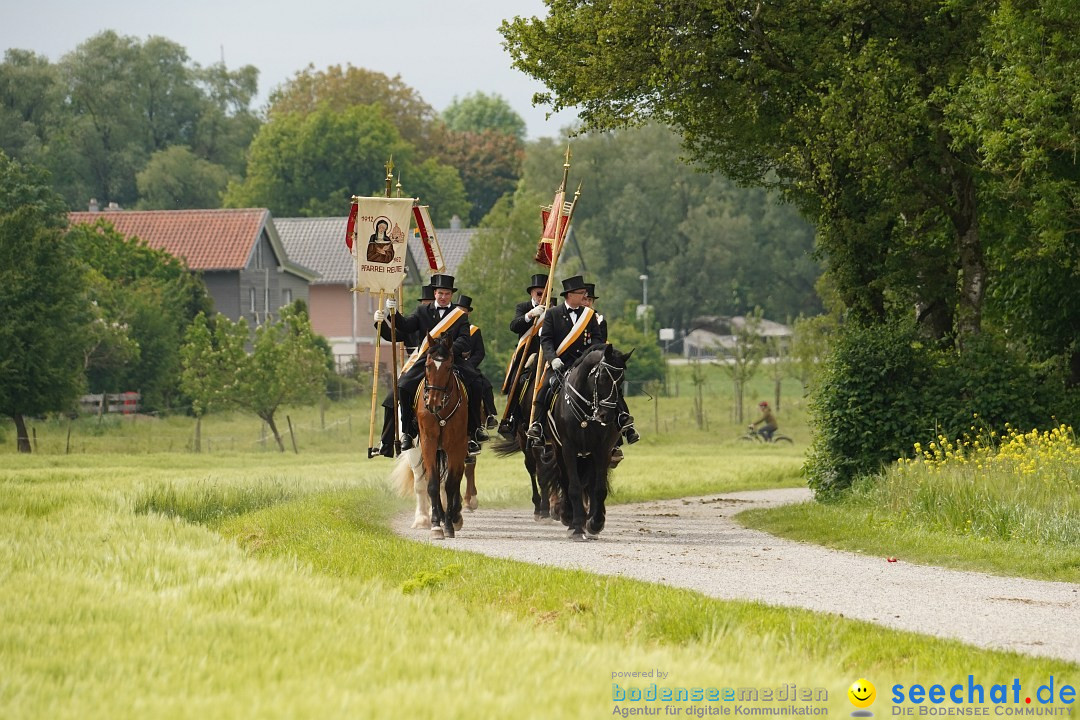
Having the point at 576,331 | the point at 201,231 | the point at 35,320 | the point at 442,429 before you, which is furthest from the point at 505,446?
the point at 201,231

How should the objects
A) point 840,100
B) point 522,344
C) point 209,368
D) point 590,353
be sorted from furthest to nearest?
point 209,368 → point 840,100 → point 522,344 → point 590,353

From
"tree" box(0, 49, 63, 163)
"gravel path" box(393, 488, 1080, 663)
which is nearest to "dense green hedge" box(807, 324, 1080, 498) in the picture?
"gravel path" box(393, 488, 1080, 663)

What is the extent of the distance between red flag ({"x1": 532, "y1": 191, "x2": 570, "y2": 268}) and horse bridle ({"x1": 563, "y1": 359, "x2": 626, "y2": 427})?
372 centimetres

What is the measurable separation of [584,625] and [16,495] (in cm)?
1225

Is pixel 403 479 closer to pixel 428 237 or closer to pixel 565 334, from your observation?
pixel 565 334

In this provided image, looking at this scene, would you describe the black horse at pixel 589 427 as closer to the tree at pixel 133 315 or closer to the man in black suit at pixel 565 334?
the man in black suit at pixel 565 334

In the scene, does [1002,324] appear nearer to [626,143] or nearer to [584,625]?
[584,625]

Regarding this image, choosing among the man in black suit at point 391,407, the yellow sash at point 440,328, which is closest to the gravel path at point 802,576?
the man in black suit at point 391,407

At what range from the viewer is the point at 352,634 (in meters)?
9.57

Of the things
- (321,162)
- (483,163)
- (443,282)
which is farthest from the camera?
(483,163)

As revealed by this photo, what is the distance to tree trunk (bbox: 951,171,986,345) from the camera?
2517 centimetres

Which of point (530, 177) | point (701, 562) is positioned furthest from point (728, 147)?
point (530, 177)

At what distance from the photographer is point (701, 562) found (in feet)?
56.1

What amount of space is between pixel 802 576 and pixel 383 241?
874 cm
